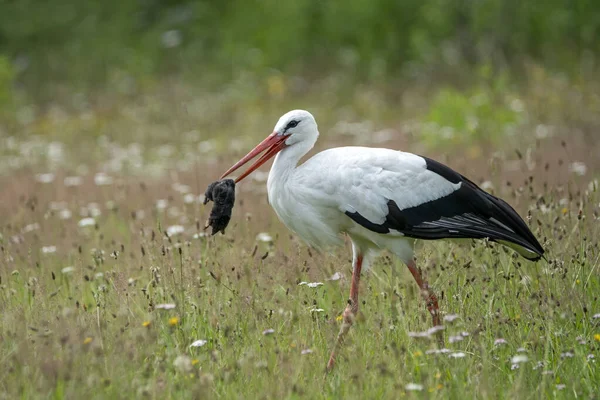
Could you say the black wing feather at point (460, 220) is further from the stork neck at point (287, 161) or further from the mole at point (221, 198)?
the mole at point (221, 198)

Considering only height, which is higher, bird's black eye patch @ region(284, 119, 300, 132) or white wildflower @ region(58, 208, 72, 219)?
bird's black eye patch @ region(284, 119, 300, 132)

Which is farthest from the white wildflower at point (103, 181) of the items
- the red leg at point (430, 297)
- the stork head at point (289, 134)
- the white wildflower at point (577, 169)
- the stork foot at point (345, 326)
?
the white wildflower at point (577, 169)

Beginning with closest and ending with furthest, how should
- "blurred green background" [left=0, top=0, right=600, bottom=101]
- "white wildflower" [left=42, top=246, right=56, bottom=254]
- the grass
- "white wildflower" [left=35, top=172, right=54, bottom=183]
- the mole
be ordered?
the grass
the mole
"white wildflower" [left=42, top=246, right=56, bottom=254]
"white wildflower" [left=35, top=172, right=54, bottom=183]
"blurred green background" [left=0, top=0, right=600, bottom=101]

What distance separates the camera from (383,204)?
436cm

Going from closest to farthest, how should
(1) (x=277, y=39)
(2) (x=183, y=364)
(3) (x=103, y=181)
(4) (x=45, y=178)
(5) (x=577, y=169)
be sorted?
1. (2) (x=183, y=364)
2. (5) (x=577, y=169)
3. (4) (x=45, y=178)
4. (3) (x=103, y=181)
5. (1) (x=277, y=39)

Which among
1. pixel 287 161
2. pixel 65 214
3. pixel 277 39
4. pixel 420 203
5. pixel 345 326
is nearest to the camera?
pixel 345 326

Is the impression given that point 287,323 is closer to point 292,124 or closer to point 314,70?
point 292,124

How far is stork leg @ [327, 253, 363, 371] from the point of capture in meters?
3.89

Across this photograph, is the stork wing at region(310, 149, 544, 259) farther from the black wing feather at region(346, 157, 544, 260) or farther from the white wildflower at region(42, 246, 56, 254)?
the white wildflower at region(42, 246, 56, 254)

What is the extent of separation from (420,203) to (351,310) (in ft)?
2.33

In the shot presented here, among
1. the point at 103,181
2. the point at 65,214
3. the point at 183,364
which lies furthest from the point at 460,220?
the point at 103,181

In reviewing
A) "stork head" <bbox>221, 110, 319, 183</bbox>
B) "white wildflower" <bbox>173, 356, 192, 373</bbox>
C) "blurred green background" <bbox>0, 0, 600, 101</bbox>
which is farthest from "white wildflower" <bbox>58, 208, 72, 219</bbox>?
"blurred green background" <bbox>0, 0, 600, 101</bbox>

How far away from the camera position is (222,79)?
16.9 meters

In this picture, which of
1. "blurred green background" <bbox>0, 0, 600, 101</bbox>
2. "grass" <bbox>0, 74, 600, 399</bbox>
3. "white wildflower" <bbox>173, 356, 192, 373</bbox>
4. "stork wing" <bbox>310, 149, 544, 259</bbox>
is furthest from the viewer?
"blurred green background" <bbox>0, 0, 600, 101</bbox>
